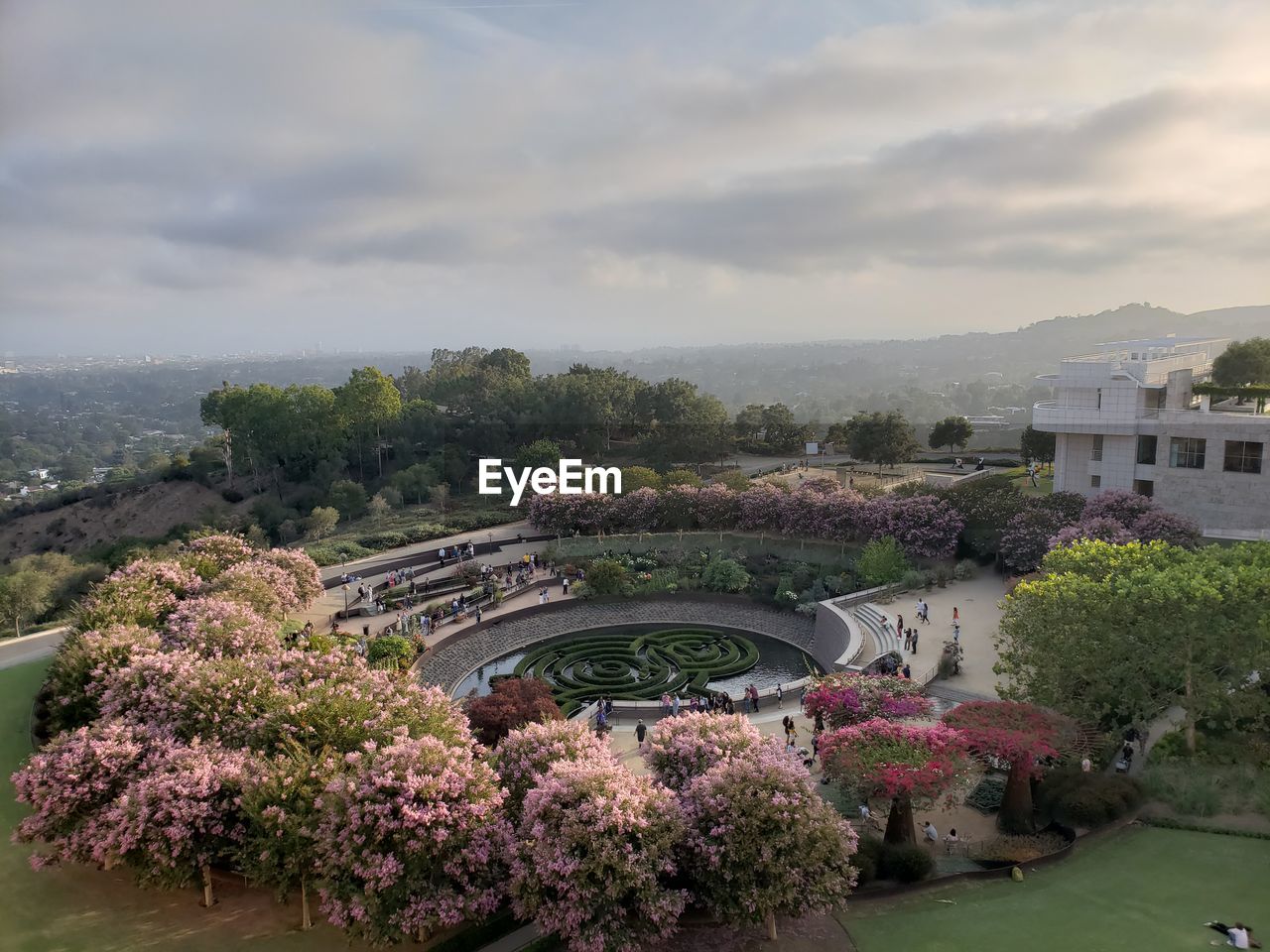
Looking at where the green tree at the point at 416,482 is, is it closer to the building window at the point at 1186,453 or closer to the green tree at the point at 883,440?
the green tree at the point at 883,440

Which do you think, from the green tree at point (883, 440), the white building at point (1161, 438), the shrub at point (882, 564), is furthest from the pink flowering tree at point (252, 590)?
the green tree at point (883, 440)

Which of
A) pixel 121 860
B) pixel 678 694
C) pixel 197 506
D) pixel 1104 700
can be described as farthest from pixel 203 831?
pixel 197 506

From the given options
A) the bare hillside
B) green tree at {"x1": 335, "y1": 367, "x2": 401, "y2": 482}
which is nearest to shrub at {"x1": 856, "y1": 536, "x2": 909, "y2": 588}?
green tree at {"x1": 335, "y1": 367, "x2": 401, "y2": 482}

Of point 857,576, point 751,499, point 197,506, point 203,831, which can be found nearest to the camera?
point 203,831

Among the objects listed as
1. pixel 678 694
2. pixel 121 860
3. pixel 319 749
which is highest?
pixel 319 749

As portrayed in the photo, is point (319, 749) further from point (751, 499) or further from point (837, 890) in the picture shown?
point (751, 499)

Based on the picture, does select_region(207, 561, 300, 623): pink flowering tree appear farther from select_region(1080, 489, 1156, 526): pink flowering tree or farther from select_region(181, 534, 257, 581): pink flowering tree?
select_region(1080, 489, 1156, 526): pink flowering tree
